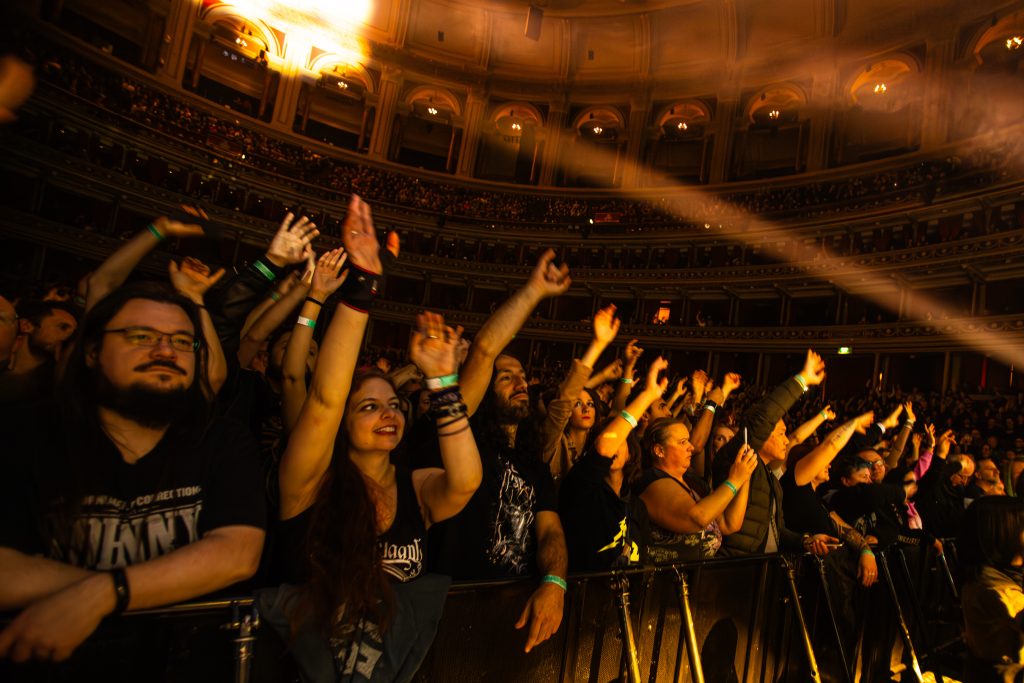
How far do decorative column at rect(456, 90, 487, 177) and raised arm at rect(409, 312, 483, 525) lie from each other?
29751mm

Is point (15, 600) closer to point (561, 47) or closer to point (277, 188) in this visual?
point (277, 188)

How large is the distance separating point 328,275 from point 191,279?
0.61 metres

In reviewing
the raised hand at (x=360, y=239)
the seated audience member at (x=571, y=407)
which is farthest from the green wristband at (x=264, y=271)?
the seated audience member at (x=571, y=407)

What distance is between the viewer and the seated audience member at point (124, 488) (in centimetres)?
151

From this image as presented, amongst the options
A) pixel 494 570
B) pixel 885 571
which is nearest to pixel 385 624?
pixel 494 570

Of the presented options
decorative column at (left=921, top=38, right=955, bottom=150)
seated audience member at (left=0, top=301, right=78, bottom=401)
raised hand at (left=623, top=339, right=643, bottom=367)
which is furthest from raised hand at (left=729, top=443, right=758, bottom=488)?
decorative column at (left=921, top=38, right=955, bottom=150)

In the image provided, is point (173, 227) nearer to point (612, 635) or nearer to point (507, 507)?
point (507, 507)

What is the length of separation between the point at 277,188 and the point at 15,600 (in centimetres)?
2740

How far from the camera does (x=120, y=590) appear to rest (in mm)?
1542

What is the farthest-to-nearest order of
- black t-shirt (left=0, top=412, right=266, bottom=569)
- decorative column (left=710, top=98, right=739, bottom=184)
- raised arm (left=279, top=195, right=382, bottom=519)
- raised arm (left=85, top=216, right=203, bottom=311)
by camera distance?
decorative column (left=710, top=98, right=739, bottom=184) → raised arm (left=85, top=216, right=203, bottom=311) → raised arm (left=279, top=195, right=382, bottom=519) → black t-shirt (left=0, top=412, right=266, bottom=569)

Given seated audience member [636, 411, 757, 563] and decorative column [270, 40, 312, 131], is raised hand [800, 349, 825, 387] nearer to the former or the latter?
seated audience member [636, 411, 757, 563]

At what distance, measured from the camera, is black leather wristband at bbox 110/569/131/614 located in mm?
1539

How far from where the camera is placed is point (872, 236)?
2203 centimetres

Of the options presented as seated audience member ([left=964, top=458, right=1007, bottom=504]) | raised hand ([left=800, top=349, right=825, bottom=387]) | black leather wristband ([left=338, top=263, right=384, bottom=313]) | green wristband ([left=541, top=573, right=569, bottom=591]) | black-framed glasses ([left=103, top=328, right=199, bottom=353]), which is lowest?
green wristband ([left=541, top=573, right=569, bottom=591])
